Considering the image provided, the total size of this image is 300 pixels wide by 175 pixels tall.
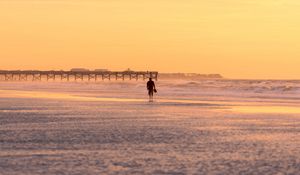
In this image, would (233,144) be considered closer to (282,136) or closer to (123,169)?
(282,136)

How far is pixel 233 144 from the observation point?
17.5 m

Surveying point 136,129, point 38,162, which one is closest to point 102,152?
point 38,162

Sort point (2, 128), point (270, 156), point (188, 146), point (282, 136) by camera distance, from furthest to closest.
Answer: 1. point (2, 128)
2. point (282, 136)
3. point (188, 146)
4. point (270, 156)

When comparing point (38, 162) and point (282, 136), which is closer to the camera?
point (38, 162)

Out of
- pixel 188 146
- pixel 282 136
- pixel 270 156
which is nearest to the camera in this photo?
pixel 270 156

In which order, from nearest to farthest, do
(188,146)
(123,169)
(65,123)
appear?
(123,169) < (188,146) < (65,123)

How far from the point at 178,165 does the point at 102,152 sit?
2.67 meters

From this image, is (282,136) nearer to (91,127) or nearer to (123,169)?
(91,127)

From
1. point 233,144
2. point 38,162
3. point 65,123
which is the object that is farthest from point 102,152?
point 65,123

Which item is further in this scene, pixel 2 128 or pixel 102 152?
pixel 2 128

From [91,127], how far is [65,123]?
2190 mm

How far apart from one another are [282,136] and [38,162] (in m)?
8.91

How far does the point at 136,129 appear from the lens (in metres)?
21.8

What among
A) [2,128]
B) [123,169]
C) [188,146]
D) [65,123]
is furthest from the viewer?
[65,123]
